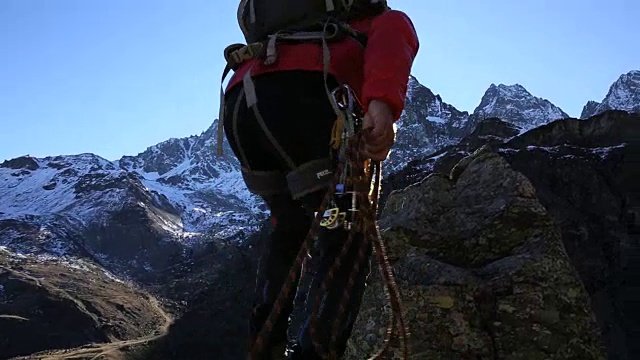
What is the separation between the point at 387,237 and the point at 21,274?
17366cm

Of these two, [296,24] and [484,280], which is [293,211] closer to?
[296,24]

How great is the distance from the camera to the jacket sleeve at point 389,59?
3.06m

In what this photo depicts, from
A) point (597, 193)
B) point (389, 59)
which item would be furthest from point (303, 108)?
point (597, 193)

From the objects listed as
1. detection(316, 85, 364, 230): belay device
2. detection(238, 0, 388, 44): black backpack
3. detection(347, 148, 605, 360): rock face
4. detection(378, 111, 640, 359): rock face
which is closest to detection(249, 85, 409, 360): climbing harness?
detection(316, 85, 364, 230): belay device

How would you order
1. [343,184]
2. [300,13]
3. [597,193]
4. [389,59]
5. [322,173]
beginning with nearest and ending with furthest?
[343,184] → [389,59] → [322,173] → [300,13] → [597,193]

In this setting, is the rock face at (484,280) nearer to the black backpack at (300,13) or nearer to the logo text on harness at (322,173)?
the logo text on harness at (322,173)

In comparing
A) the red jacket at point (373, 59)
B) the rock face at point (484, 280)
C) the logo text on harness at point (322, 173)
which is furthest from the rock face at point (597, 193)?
the logo text on harness at point (322, 173)

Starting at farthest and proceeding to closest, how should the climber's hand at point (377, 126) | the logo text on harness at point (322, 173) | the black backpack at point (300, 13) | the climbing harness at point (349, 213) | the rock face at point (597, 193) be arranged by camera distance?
the rock face at point (597, 193), the black backpack at point (300, 13), the logo text on harness at point (322, 173), the climber's hand at point (377, 126), the climbing harness at point (349, 213)

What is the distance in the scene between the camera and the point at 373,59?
3119 mm

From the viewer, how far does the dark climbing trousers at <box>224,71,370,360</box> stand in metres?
3.09

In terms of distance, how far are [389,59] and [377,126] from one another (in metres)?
0.37

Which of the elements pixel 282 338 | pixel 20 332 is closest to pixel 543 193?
pixel 282 338

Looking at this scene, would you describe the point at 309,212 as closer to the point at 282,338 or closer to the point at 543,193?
the point at 282,338

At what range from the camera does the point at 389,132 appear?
3066 mm
